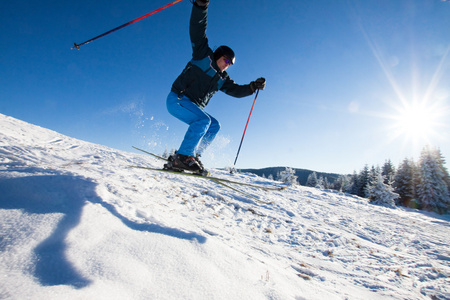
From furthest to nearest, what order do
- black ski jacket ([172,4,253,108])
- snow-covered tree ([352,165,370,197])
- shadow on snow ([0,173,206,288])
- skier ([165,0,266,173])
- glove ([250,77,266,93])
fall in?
snow-covered tree ([352,165,370,197]) → glove ([250,77,266,93]) → skier ([165,0,266,173]) → black ski jacket ([172,4,253,108]) → shadow on snow ([0,173,206,288])

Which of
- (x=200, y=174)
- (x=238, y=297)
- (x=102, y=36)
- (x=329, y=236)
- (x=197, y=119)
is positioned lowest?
(x=238, y=297)

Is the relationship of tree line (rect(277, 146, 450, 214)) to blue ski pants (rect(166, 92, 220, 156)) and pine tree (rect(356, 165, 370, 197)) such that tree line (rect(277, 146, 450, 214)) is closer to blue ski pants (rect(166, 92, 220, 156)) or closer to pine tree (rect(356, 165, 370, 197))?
pine tree (rect(356, 165, 370, 197))

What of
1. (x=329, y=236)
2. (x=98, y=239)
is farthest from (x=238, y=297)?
(x=329, y=236)

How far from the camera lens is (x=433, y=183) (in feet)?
87.0

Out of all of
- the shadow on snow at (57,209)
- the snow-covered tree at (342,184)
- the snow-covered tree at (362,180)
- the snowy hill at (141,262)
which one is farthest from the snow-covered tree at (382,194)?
the snow-covered tree at (342,184)

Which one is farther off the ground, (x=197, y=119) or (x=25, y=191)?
(x=197, y=119)

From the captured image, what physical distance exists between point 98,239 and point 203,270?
2.74 ft

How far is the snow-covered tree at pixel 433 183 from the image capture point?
2594 centimetres

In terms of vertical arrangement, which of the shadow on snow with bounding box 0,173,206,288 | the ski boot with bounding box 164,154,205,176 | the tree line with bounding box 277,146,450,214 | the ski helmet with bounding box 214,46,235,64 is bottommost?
the shadow on snow with bounding box 0,173,206,288

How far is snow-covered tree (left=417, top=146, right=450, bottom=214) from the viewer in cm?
2594

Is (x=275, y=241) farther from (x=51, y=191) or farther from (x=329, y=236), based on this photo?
(x=51, y=191)

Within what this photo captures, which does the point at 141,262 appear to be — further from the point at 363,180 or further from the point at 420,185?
the point at 363,180

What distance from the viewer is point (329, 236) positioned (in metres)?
3.84

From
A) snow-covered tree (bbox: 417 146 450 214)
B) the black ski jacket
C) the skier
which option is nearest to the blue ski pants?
the skier
